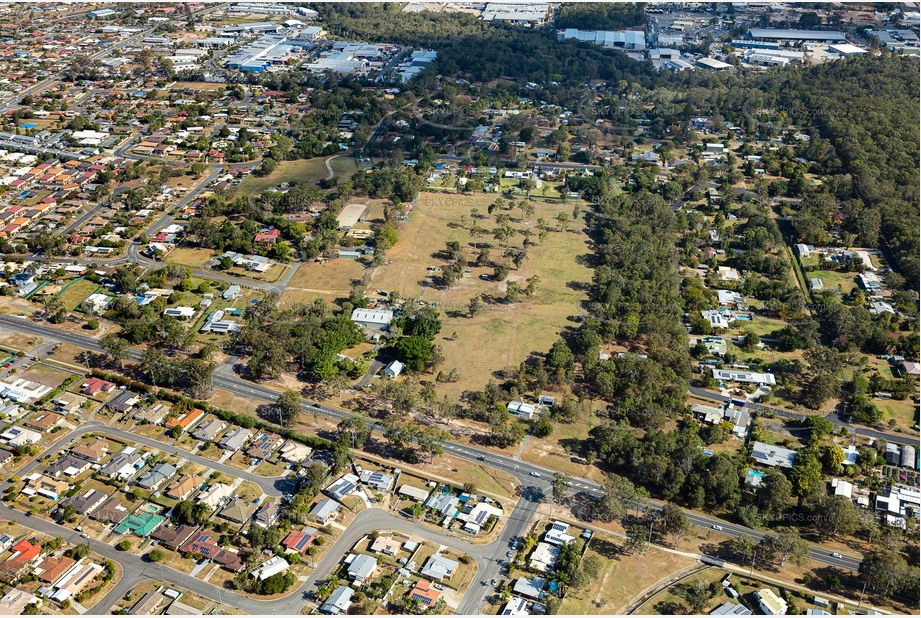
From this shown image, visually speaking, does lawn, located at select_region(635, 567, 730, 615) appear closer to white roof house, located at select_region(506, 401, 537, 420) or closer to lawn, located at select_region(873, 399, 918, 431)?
white roof house, located at select_region(506, 401, 537, 420)

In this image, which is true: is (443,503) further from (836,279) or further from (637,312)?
(836,279)

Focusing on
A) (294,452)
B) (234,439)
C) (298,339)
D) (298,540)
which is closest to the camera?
(298,540)

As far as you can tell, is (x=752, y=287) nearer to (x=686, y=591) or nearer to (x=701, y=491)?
(x=701, y=491)

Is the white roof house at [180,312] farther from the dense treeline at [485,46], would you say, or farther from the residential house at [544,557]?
the dense treeline at [485,46]

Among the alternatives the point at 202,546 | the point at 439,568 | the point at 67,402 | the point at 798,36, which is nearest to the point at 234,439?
the point at 202,546

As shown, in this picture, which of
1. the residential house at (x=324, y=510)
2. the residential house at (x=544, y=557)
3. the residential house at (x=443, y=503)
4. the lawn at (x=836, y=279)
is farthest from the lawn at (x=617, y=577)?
the lawn at (x=836, y=279)

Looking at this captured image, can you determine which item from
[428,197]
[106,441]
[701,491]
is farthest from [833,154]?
[106,441]
